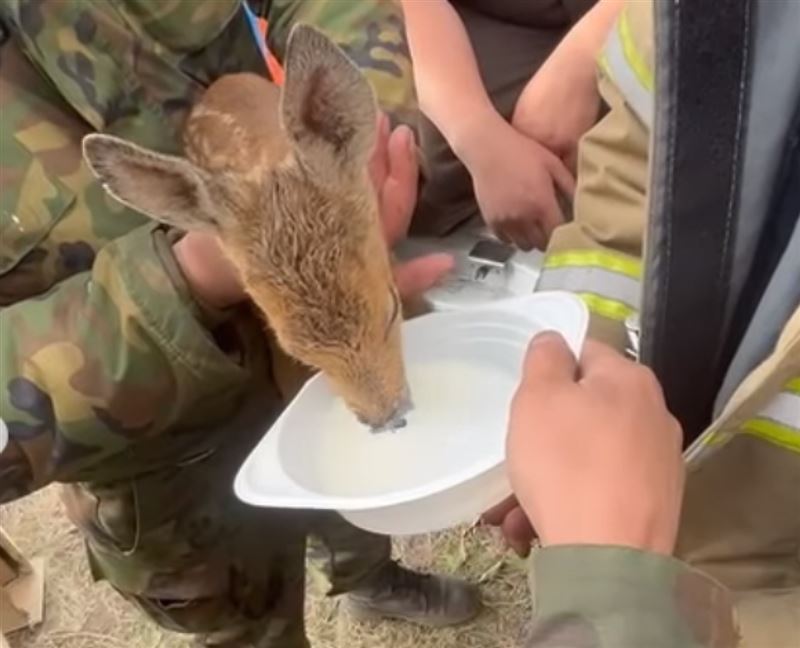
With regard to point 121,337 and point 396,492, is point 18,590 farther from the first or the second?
point 396,492

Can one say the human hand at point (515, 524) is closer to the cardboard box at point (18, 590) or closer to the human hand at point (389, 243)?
the human hand at point (389, 243)

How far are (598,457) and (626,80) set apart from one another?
0.94 feet

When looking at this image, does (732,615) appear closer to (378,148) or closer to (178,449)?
(378,148)

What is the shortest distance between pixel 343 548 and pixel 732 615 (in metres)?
0.75

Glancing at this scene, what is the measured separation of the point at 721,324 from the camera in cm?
78

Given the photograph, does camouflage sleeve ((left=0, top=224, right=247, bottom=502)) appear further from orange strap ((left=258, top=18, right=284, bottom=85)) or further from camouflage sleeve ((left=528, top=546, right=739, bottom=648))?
camouflage sleeve ((left=528, top=546, right=739, bottom=648))

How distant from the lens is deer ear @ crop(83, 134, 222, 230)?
83 cm

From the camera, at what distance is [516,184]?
51.9 inches

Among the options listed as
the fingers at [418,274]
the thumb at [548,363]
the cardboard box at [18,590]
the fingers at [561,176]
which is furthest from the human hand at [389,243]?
the cardboard box at [18,590]

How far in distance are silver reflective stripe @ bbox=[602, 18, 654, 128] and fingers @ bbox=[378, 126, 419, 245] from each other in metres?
0.18

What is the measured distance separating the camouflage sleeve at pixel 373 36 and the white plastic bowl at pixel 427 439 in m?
0.26

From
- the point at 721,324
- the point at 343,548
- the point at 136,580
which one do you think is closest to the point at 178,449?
the point at 136,580

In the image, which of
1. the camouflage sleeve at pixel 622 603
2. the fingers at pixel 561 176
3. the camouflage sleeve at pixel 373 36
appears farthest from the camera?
the fingers at pixel 561 176

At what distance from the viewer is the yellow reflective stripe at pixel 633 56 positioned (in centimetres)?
87
